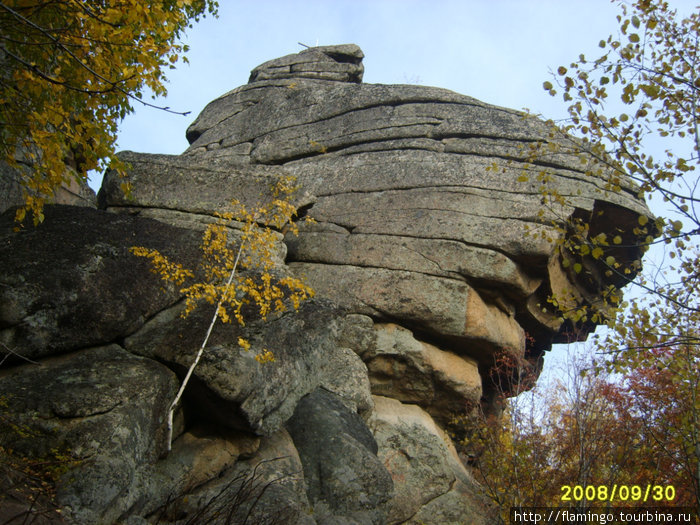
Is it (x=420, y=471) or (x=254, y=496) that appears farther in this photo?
(x=420, y=471)

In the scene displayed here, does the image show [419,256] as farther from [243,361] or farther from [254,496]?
[254,496]

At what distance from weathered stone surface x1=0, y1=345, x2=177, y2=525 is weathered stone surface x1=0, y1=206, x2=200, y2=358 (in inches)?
→ 13.8

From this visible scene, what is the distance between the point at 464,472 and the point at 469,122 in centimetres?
823

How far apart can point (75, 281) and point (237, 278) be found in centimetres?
244

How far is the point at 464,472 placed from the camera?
1290 centimetres

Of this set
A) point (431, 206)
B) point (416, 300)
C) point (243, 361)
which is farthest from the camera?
point (431, 206)

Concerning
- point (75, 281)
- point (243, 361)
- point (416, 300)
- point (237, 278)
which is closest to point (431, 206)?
point (416, 300)

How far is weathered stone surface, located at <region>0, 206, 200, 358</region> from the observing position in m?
8.19

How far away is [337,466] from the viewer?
9.57 m

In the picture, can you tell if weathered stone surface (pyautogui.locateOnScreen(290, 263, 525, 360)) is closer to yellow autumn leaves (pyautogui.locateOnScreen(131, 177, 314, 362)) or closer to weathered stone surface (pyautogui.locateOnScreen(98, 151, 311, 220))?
weathered stone surface (pyautogui.locateOnScreen(98, 151, 311, 220))

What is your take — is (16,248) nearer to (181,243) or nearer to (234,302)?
(181,243)

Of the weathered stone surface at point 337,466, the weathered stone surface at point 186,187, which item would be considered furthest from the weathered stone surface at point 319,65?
the weathered stone surface at point 337,466

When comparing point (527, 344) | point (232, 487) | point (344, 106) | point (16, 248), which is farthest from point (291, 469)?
point (344, 106)

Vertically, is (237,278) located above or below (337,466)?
above
